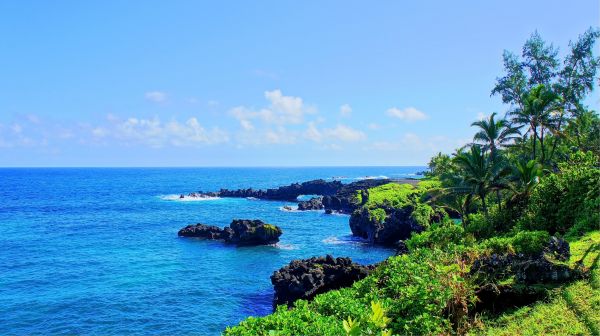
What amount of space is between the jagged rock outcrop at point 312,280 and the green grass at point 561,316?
20281 millimetres

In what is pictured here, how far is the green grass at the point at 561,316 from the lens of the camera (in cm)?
1111

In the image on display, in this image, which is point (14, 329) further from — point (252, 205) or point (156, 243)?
point (252, 205)

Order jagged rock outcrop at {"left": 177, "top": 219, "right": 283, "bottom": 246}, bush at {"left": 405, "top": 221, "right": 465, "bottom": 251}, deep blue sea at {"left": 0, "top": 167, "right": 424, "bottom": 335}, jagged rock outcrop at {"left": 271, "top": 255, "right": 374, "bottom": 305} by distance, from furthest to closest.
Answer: jagged rock outcrop at {"left": 177, "top": 219, "right": 283, "bottom": 246}
jagged rock outcrop at {"left": 271, "top": 255, "right": 374, "bottom": 305}
deep blue sea at {"left": 0, "top": 167, "right": 424, "bottom": 335}
bush at {"left": 405, "top": 221, "right": 465, "bottom": 251}

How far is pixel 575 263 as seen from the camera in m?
14.1

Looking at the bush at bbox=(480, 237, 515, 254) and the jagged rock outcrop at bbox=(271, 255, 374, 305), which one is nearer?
the bush at bbox=(480, 237, 515, 254)

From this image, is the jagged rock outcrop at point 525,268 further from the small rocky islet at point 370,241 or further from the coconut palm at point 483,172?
the coconut palm at point 483,172

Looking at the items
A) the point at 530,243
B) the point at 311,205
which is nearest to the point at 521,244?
the point at 530,243

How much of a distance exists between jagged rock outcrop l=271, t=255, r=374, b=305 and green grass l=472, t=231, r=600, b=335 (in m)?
20.3

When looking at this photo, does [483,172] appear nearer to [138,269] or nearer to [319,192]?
[138,269]

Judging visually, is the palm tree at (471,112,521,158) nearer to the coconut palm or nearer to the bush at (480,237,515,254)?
the coconut palm

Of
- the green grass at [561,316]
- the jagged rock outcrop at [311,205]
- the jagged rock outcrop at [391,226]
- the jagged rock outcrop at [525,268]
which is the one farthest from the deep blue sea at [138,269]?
the green grass at [561,316]

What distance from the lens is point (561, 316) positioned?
11.6m

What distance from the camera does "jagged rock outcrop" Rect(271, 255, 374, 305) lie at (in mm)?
33125

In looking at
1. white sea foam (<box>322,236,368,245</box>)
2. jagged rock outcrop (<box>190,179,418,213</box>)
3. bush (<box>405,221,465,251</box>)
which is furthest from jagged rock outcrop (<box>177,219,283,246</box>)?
jagged rock outcrop (<box>190,179,418,213</box>)
